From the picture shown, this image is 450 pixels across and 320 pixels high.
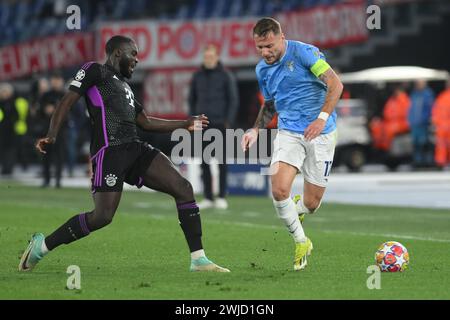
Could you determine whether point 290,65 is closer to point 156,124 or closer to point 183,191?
point 156,124

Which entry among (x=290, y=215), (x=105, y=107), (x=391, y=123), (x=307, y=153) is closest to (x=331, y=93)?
(x=307, y=153)

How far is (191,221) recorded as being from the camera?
11.3 m

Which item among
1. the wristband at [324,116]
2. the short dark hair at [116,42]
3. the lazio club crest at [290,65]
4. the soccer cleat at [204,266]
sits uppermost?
the short dark hair at [116,42]

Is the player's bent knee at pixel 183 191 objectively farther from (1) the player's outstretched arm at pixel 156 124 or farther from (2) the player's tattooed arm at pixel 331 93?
(2) the player's tattooed arm at pixel 331 93

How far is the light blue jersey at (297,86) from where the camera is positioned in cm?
1183

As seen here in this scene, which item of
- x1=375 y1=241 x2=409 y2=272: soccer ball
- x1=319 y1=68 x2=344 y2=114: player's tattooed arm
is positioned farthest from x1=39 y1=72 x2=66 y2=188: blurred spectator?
x1=375 y1=241 x2=409 y2=272: soccer ball

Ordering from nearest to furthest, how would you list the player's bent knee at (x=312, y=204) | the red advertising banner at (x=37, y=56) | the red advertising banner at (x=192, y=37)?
the player's bent knee at (x=312, y=204)
the red advertising banner at (x=192, y=37)
the red advertising banner at (x=37, y=56)

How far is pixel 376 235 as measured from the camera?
15.3m

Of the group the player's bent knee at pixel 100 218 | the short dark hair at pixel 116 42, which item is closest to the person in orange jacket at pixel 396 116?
the short dark hair at pixel 116 42

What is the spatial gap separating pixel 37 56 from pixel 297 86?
2381cm

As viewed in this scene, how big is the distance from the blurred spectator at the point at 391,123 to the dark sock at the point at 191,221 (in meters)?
21.0

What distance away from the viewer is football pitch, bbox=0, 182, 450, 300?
394 inches

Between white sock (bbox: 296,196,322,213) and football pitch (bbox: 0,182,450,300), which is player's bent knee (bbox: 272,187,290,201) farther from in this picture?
white sock (bbox: 296,196,322,213)
